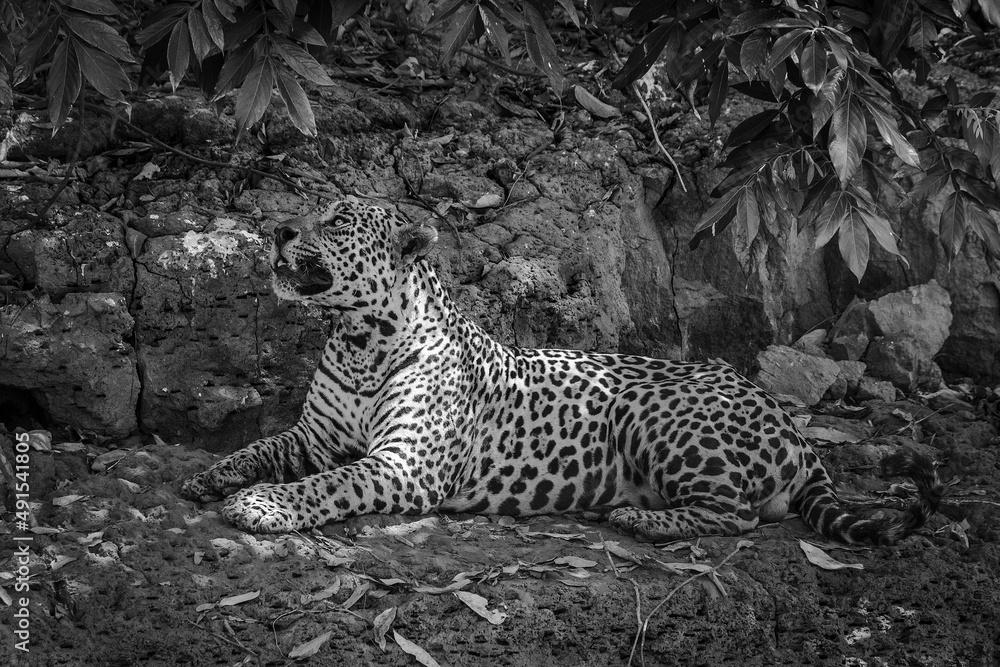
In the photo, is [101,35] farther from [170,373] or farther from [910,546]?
[910,546]

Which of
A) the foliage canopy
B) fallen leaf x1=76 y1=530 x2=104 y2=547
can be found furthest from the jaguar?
the foliage canopy

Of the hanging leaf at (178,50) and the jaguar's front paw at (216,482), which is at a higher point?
the hanging leaf at (178,50)

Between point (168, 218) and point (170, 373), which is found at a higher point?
point (168, 218)

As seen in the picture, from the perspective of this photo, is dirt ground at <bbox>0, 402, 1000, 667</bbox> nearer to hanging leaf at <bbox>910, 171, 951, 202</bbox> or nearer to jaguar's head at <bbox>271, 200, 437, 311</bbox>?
jaguar's head at <bbox>271, 200, 437, 311</bbox>

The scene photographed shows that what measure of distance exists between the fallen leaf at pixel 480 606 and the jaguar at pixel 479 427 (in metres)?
1.12

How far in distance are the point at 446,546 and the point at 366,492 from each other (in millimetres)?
598

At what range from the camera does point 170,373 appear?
7.35 m

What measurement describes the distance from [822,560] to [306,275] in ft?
11.9

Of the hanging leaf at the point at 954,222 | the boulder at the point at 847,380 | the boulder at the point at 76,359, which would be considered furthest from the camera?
the boulder at the point at 847,380

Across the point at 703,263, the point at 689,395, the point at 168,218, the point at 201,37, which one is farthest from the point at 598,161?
the point at 201,37

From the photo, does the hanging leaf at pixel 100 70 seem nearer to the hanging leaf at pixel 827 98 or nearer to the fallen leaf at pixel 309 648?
the fallen leaf at pixel 309 648

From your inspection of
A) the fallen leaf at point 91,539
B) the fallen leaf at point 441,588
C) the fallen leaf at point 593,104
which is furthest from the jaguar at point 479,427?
the fallen leaf at point 593,104

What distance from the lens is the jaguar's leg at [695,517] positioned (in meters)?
6.17

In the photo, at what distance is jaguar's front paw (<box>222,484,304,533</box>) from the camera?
19.0 ft
